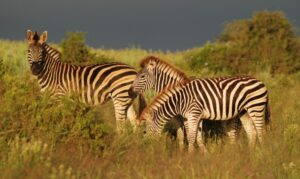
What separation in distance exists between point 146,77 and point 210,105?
1.57 metres

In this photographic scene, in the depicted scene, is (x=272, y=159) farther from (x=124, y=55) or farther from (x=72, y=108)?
(x=124, y=55)

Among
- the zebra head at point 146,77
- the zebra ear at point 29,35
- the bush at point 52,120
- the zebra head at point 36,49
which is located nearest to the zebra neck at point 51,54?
the zebra head at point 36,49

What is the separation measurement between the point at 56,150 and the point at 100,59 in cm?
1303

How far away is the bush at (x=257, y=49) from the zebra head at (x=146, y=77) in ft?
42.4

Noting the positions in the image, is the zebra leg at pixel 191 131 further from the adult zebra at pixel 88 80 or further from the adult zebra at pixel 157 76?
the adult zebra at pixel 88 80

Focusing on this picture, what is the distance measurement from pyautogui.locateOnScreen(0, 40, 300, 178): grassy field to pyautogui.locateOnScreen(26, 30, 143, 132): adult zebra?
2209 millimetres

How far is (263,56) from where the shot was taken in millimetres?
27016

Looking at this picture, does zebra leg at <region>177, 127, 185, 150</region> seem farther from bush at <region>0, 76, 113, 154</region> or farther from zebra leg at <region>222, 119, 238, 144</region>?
bush at <region>0, 76, 113, 154</region>

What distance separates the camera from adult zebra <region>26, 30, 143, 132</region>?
42.0ft

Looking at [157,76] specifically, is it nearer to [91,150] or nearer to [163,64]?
[163,64]

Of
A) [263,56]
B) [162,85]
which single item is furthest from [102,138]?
[263,56]

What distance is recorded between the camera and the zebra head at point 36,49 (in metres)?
12.5

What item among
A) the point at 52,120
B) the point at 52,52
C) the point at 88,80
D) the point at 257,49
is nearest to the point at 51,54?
the point at 52,52

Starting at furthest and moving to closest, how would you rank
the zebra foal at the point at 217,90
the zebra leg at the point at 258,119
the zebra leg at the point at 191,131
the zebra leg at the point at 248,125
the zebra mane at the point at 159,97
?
the zebra leg at the point at 248,125, the zebra leg at the point at 258,119, the zebra foal at the point at 217,90, the zebra mane at the point at 159,97, the zebra leg at the point at 191,131
